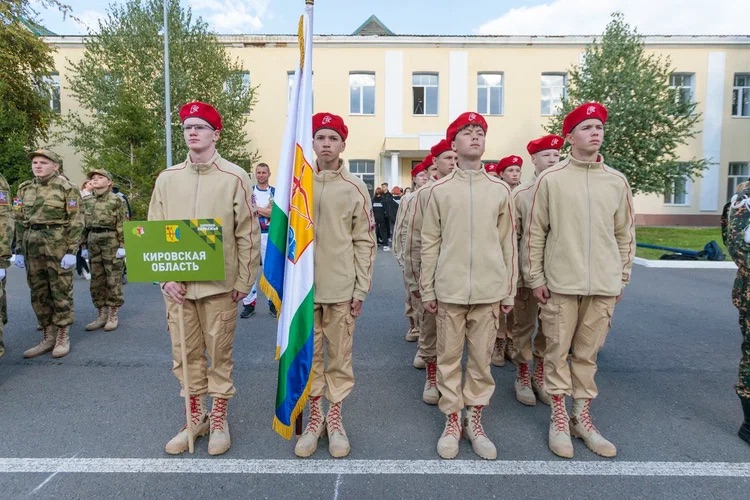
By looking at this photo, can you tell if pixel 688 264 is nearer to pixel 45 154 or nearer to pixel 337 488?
pixel 337 488

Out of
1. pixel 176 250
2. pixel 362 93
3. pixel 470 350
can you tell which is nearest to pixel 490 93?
pixel 362 93

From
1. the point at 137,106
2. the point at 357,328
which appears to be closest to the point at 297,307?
the point at 357,328

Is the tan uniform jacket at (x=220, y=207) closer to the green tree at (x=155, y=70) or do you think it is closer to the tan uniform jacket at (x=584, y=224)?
the tan uniform jacket at (x=584, y=224)

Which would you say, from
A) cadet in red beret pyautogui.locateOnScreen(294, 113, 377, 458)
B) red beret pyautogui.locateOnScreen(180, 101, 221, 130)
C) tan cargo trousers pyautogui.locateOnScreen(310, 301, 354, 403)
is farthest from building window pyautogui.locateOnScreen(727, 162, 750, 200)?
red beret pyautogui.locateOnScreen(180, 101, 221, 130)

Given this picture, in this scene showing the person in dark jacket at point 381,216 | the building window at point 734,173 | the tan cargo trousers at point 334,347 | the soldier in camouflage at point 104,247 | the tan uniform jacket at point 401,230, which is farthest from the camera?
the building window at point 734,173

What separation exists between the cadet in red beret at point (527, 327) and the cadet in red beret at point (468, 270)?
2.29 ft

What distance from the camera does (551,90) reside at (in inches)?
875

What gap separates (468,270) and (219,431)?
200cm

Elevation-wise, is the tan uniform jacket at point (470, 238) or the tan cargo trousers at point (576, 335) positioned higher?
the tan uniform jacket at point (470, 238)

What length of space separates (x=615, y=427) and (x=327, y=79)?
2102 cm

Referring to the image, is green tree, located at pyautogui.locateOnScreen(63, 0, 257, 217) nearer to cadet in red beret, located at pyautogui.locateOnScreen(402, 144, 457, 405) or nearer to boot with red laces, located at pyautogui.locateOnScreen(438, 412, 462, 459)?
cadet in red beret, located at pyautogui.locateOnScreen(402, 144, 457, 405)

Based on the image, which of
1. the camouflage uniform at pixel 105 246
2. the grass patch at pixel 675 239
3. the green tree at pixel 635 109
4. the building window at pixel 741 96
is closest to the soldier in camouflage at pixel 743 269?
the camouflage uniform at pixel 105 246

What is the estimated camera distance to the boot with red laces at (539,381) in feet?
12.5

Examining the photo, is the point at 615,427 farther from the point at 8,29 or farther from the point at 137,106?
the point at 8,29
